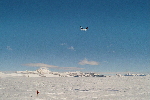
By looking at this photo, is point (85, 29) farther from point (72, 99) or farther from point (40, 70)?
point (40, 70)

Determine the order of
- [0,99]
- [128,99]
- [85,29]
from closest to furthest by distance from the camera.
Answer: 1. [0,99]
2. [128,99]
3. [85,29]

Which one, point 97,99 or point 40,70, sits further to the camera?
point 40,70

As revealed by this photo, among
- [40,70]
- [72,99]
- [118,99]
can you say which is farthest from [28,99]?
[40,70]

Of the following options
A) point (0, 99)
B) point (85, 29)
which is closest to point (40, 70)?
point (85, 29)

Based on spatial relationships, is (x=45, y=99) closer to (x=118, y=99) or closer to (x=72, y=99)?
(x=72, y=99)

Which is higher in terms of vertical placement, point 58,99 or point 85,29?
point 85,29

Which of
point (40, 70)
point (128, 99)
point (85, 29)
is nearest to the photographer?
point (128, 99)

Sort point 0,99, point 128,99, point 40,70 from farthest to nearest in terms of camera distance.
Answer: point 40,70 → point 128,99 → point 0,99

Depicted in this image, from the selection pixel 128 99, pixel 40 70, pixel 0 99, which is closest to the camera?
pixel 0 99

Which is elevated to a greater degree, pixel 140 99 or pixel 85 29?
pixel 85 29
